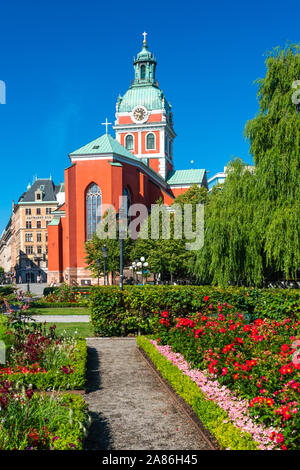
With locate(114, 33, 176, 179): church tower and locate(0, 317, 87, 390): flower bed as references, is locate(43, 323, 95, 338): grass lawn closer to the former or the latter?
locate(0, 317, 87, 390): flower bed

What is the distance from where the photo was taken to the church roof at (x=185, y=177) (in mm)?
59844

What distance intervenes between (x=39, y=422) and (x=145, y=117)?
53.3m

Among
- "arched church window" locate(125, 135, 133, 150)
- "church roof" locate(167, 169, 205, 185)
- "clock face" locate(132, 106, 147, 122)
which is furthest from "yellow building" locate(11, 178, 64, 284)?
"clock face" locate(132, 106, 147, 122)

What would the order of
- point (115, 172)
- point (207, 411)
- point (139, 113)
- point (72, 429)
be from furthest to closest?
point (139, 113), point (115, 172), point (207, 411), point (72, 429)

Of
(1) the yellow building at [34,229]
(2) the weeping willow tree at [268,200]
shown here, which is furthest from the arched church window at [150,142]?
(2) the weeping willow tree at [268,200]

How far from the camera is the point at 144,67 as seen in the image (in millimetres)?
57656

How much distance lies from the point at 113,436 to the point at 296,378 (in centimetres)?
253

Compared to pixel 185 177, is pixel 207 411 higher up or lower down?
lower down

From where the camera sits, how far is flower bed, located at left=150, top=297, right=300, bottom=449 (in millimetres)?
5048

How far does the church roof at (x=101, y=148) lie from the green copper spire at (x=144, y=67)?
16794 millimetres

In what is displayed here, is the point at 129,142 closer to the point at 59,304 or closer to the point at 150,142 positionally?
the point at 150,142

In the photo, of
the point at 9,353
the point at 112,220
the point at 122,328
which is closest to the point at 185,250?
the point at 112,220

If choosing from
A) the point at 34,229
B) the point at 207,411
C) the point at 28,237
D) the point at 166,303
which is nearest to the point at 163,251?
the point at 166,303

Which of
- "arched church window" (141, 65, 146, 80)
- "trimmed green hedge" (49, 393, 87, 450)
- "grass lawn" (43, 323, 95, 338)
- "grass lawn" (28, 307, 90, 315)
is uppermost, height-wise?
"arched church window" (141, 65, 146, 80)
